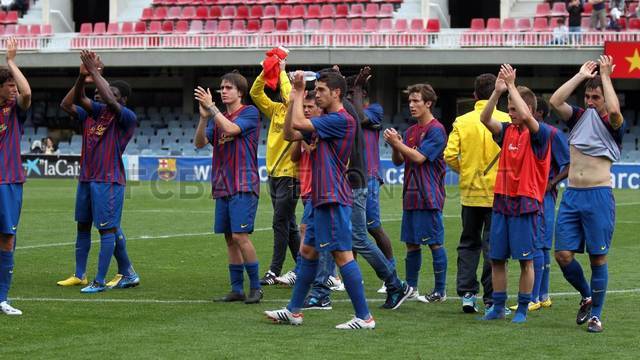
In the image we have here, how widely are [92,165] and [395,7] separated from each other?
95.6ft

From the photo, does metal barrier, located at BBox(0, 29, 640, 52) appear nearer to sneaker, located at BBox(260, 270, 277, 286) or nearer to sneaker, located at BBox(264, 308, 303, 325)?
sneaker, located at BBox(260, 270, 277, 286)

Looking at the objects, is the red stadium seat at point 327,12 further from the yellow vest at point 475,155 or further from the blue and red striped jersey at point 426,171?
the yellow vest at point 475,155

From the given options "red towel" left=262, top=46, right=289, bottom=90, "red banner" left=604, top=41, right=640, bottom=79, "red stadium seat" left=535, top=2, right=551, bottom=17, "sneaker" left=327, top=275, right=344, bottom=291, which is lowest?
"sneaker" left=327, top=275, right=344, bottom=291

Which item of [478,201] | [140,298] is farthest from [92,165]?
[478,201]

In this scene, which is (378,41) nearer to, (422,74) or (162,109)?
(422,74)

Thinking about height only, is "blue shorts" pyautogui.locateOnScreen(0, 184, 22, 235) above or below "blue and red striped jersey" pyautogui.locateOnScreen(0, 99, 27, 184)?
below

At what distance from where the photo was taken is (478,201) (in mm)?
9977

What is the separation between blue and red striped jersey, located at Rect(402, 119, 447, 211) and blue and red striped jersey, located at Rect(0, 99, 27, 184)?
3.51 metres

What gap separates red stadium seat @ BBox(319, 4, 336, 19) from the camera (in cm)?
3903

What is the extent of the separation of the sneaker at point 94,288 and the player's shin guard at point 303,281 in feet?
9.27

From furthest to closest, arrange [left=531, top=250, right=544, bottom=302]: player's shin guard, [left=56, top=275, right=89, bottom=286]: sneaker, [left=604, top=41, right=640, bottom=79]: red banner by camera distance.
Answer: [left=604, top=41, right=640, bottom=79]: red banner < [left=56, top=275, right=89, bottom=286]: sneaker < [left=531, top=250, right=544, bottom=302]: player's shin guard

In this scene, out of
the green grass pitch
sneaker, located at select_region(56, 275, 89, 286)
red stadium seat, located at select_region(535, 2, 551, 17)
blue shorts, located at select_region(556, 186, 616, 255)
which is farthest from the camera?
red stadium seat, located at select_region(535, 2, 551, 17)

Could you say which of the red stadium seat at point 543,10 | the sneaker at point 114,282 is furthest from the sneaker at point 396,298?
the red stadium seat at point 543,10

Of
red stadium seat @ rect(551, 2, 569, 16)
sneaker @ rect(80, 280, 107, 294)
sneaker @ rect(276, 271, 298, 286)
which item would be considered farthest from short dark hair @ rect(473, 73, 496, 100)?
red stadium seat @ rect(551, 2, 569, 16)
